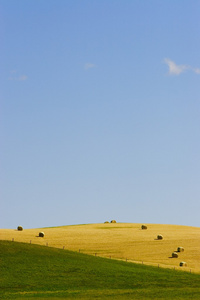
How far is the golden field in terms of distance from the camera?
233ft

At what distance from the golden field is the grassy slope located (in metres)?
5.24

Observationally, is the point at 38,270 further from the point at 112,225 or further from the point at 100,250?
the point at 112,225

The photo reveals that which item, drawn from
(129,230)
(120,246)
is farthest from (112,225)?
(120,246)

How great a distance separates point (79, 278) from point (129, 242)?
25.6 meters

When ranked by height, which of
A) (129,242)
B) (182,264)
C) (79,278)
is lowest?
(79,278)

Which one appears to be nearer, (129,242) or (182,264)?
(182,264)

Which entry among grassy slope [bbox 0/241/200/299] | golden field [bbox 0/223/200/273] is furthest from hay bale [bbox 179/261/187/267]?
grassy slope [bbox 0/241/200/299]

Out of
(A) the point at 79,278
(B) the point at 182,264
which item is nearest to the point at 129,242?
(B) the point at 182,264

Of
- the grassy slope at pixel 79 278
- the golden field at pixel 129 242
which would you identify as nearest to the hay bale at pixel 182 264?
the golden field at pixel 129 242

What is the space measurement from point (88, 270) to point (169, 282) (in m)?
9.50

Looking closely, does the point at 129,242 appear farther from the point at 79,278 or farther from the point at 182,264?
the point at 79,278

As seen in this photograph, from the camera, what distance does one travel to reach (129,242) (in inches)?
3204

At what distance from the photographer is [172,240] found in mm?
83312

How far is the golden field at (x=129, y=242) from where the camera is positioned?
71062mm
